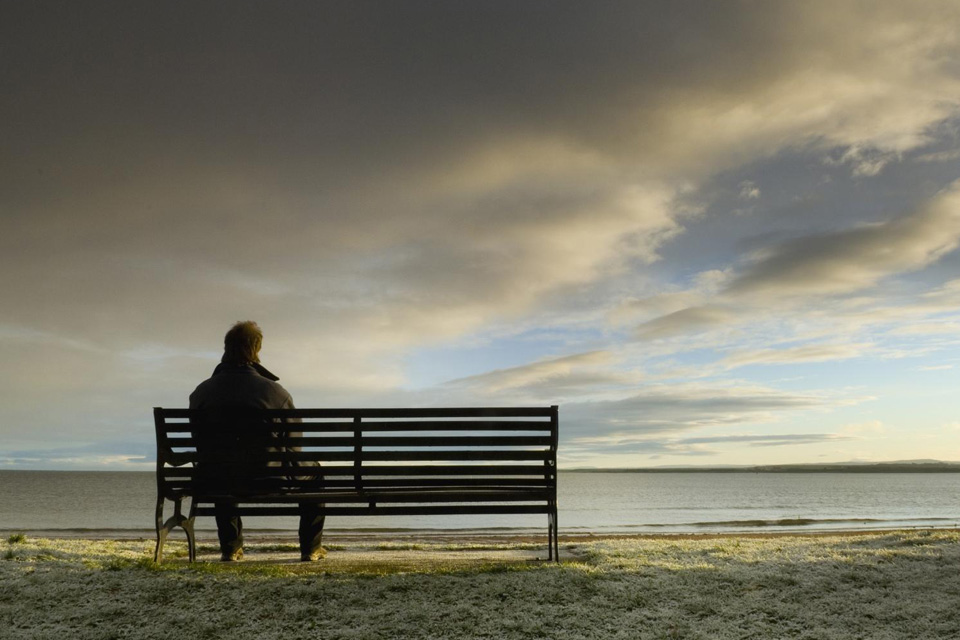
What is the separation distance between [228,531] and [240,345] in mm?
1831

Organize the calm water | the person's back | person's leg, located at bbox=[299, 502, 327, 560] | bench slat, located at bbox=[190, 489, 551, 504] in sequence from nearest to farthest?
bench slat, located at bbox=[190, 489, 551, 504]
the person's back
person's leg, located at bbox=[299, 502, 327, 560]
the calm water

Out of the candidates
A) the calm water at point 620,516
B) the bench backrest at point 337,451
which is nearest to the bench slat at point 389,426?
the bench backrest at point 337,451

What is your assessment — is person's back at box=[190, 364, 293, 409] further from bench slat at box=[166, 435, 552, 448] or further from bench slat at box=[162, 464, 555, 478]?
bench slat at box=[162, 464, 555, 478]

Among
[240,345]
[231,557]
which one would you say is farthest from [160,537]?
[240,345]

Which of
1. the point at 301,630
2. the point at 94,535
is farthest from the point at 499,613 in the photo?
the point at 94,535

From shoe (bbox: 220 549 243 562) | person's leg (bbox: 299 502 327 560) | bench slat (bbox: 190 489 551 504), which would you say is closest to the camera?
bench slat (bbox: 190 489 551 504)

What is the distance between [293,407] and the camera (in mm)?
7074

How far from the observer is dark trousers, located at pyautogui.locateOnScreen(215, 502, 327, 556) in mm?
6968

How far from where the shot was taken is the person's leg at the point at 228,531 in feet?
22.4

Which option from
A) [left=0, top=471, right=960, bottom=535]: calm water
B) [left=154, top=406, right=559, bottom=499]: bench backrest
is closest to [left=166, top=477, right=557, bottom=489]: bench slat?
[left=154, top=406, right=559, bottom=499]: bench backrest

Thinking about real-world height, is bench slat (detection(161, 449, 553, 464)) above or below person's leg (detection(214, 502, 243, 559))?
above

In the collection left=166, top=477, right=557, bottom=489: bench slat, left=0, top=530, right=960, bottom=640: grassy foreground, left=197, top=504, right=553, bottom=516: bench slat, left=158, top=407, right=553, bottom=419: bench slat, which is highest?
left=158, top=407, right=553, bottom=419: bench slat

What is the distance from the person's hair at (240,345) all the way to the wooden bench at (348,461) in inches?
27.2

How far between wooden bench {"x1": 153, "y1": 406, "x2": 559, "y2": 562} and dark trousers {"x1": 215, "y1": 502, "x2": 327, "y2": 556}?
13 cm
